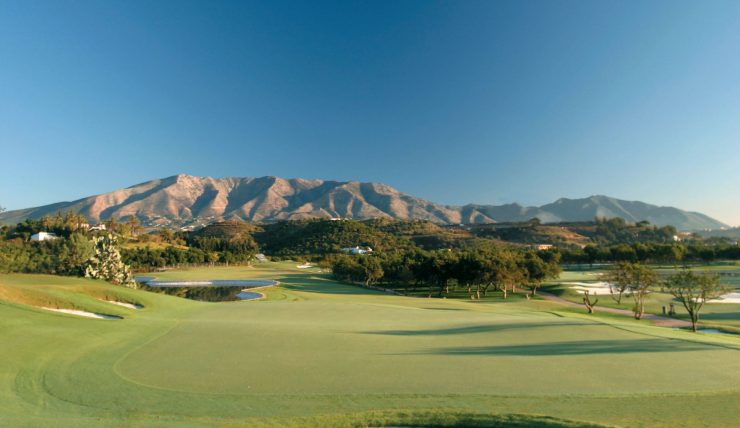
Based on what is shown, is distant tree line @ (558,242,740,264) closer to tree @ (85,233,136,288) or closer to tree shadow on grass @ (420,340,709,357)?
tree shadow on grass @ (420,340,709,357)

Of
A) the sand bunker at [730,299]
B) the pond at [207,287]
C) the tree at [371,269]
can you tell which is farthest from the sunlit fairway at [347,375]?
the tree at [371,269]

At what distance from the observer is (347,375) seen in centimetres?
1094

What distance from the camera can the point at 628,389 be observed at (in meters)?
9.80

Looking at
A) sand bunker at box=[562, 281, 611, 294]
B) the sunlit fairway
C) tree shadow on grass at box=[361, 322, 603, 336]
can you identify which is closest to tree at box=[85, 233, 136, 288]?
the sunlit fairway

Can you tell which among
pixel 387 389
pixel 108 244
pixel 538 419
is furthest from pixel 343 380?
pixel 108 244

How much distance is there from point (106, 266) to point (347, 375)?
34.2 m

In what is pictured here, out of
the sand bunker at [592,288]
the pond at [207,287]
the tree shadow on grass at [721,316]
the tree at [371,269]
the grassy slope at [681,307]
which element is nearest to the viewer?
the grassy slope at [681,307]

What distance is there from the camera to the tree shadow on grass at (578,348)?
13.9 m

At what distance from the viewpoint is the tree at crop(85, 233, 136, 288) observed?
117 feet

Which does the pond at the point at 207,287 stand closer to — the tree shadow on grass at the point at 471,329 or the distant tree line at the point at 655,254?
the tree shadow on grass at the point at 471,329

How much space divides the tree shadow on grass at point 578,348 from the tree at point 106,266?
33214 millimetres

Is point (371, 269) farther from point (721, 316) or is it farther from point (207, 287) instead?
point (721, 316)

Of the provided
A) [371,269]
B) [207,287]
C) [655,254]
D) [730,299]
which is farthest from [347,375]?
[655,254]

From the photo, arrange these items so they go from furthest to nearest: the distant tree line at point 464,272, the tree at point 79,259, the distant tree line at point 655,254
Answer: the distant tree line at point 655,254 → the distant tree line at point 464,272 → the tree at point 79,259
